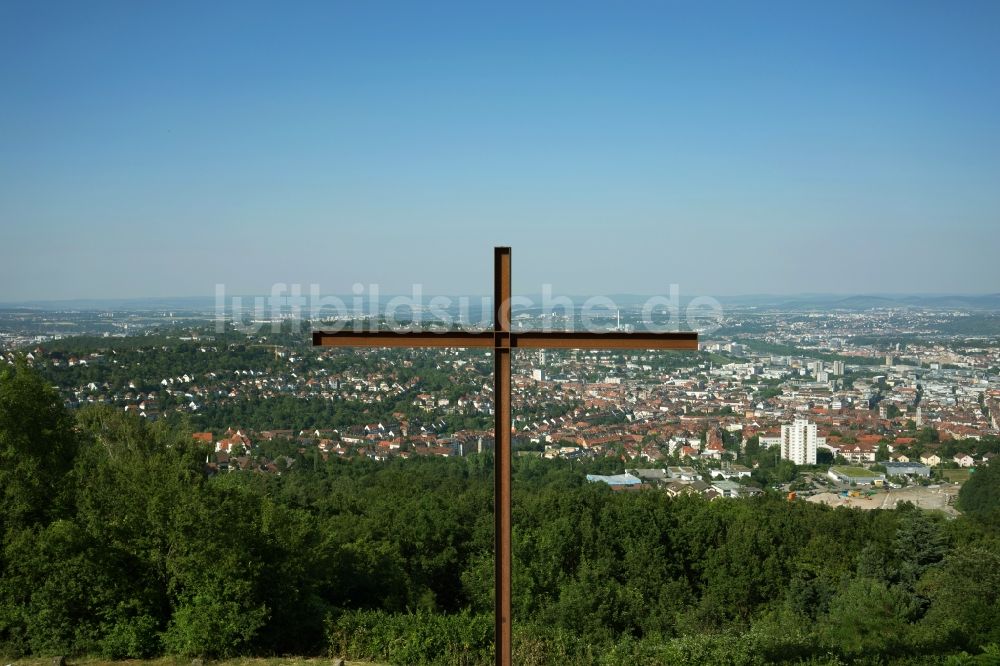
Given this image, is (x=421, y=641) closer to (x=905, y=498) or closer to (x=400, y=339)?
(x=400, y=339)

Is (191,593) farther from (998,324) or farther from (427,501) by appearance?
(998,324)

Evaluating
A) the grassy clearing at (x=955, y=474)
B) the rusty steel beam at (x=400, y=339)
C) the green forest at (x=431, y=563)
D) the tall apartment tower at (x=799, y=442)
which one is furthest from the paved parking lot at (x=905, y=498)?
the rusty steel beam at (x=400, y=339)

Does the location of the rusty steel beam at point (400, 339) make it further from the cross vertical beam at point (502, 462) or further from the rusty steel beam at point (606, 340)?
the rusty steel beam at point (606, 340)

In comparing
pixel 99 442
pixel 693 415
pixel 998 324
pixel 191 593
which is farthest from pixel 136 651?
pixel 998 324

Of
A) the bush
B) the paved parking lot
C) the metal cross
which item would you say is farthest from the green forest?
the metal cross

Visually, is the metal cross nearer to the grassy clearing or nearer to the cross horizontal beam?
the cross horizontal beam

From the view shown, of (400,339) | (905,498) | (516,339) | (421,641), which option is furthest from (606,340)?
(905,498)
